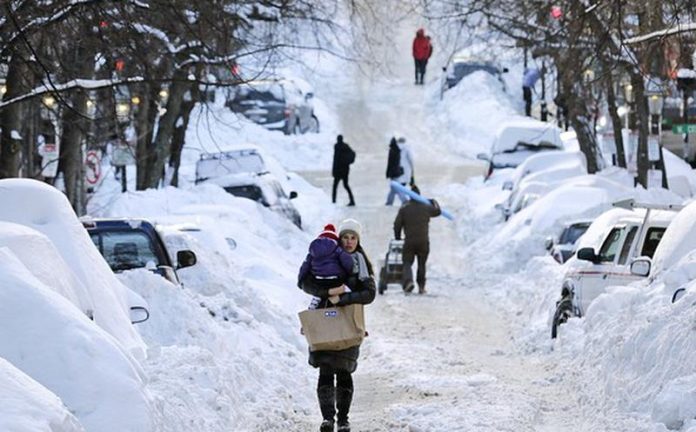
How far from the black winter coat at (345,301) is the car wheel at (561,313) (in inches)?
239

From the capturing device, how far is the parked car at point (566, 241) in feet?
81.8

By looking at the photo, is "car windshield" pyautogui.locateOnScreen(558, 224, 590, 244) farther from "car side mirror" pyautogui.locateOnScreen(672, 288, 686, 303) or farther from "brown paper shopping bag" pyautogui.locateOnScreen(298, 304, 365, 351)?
"brown paper shopping bag" pyautogui.locateOnScreen(298, 304, 365, 351)

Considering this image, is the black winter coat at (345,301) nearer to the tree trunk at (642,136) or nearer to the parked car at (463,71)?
the tree trunk at (642,136)

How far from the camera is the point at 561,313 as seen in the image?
1812 centimetres

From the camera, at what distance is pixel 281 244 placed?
30859 millimetres

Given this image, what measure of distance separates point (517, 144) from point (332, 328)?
33.8 meters

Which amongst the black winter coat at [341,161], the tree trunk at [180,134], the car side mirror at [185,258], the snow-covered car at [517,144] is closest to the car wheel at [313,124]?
the snow-covered car at [517,144]

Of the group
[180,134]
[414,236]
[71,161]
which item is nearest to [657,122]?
[414,236]

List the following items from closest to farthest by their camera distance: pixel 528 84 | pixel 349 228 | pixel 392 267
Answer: pixel 349 228, pixel 392 267, pixel 528 84

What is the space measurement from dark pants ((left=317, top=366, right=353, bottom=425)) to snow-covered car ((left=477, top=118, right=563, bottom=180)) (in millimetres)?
32357

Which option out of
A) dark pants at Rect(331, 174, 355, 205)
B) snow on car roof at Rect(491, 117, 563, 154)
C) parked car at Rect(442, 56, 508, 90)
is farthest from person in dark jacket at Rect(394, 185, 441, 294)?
parked car at Rect(442, 56, 508, 90)

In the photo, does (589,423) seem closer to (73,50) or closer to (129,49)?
(129,49)

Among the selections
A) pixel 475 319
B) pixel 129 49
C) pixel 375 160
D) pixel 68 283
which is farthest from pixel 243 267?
pixel 375 160

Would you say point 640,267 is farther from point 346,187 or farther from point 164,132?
point 346,187
